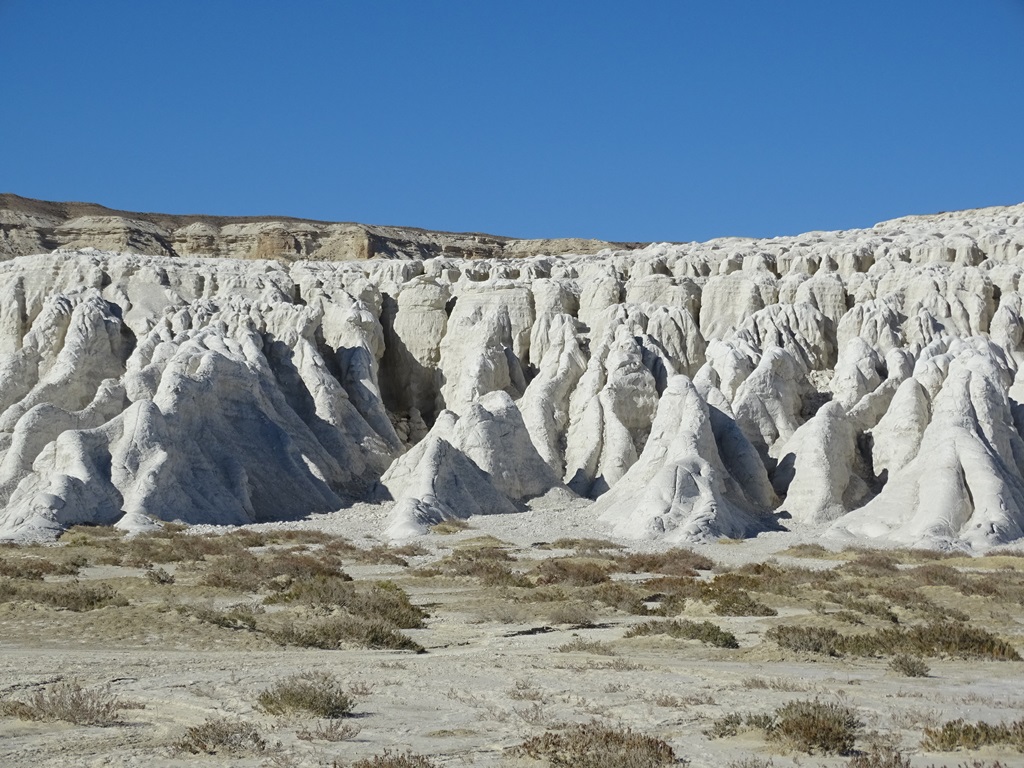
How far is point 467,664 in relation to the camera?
43.3 ft

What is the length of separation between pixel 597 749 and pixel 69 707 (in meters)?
4.55

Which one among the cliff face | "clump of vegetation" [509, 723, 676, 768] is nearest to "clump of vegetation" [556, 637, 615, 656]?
"clump of vegetation" [509, 723, 676, 768]

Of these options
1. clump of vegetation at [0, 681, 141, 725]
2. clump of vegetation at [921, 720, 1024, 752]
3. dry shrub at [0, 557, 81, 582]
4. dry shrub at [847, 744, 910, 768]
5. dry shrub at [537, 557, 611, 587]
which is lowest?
dry shrub at [0, 557, 81, 582]

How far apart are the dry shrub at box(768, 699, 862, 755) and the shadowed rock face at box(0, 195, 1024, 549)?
2062 centimetres

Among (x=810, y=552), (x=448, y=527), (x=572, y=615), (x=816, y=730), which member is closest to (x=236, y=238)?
(x=448, y=527)

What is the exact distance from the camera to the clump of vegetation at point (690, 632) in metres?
14.7

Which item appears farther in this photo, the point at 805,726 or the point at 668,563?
the point at 668,563

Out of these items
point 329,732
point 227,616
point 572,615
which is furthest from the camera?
point 572,615

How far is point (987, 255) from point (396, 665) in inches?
1882

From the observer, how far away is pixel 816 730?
29.1 ft

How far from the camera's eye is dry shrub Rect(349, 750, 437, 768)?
810cm

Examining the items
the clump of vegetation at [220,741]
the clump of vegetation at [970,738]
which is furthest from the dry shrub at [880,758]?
the clump of vegetation at [220,741]

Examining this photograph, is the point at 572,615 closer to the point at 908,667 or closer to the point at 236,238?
the point at 908,667

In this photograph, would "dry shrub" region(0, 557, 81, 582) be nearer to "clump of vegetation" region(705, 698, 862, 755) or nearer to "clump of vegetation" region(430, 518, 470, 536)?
"clump of vegetation" region(430, 518, 470, 536)
